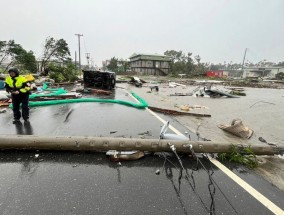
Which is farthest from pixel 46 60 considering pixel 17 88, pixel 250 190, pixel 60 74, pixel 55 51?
pixel 250 190

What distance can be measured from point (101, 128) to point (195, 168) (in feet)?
10.2

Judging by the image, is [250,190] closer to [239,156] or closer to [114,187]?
[239,156]

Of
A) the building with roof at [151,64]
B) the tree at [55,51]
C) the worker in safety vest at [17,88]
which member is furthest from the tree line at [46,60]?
the building with roof at [151,64]

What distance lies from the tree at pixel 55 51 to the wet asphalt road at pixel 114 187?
39680mm

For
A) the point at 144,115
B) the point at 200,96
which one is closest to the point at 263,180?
the point at 144,115

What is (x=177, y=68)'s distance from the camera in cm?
7619

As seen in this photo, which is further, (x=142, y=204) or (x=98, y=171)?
(x=98, y=171)

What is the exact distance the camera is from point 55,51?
131ft

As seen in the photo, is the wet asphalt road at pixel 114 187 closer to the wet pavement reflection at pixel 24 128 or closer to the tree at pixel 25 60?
the wet pavement reflection at pixel 24 128

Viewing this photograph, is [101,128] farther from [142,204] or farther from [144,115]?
[142,204]

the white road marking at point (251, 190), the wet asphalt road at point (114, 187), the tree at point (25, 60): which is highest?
the tree at point (25, 60)

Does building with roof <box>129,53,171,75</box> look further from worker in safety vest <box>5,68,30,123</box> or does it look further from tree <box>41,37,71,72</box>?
worker in safety vest <box>5,68,30,123</box>

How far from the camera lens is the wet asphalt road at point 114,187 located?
2502 mm

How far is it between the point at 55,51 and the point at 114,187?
140 ft
